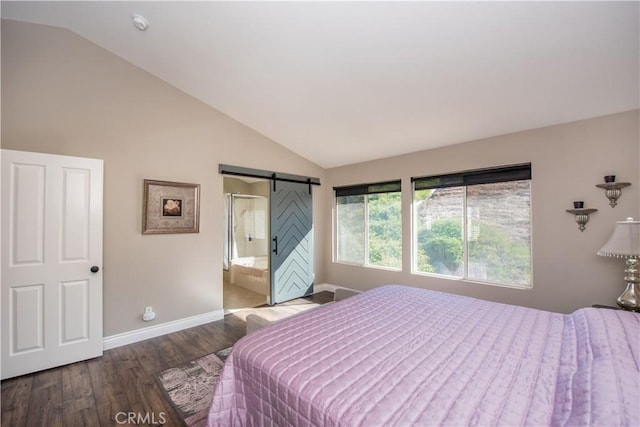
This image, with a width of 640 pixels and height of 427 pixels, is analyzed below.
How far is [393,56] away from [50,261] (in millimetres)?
3630

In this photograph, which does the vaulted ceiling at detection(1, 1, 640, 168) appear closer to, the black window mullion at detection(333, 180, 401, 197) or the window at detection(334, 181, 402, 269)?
the black window mullion at detection(333, 180, 401, 197)

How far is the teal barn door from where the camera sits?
4.34 meters

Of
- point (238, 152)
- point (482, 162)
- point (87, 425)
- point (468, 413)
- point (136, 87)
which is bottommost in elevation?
point (87, 425)

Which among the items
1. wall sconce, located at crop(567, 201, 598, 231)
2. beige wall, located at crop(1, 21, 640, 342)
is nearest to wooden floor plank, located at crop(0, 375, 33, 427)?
beige wall, located at crop(1, 21, 640, 342)

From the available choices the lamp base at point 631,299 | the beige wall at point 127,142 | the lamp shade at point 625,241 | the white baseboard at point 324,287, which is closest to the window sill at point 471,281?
the lamp base at point 631,299

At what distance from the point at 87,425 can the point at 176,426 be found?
0.60 m

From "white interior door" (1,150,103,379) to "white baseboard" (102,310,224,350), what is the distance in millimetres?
191

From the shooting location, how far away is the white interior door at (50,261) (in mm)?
2277

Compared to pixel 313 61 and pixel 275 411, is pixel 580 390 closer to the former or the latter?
pixel 275 411

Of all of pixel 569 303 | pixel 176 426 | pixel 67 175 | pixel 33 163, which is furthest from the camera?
pixel 569 303

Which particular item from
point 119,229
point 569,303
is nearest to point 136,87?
point 119,229

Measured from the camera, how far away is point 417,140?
143 inches

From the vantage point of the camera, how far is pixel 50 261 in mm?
2438

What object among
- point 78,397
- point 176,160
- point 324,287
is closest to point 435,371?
point 78,397
